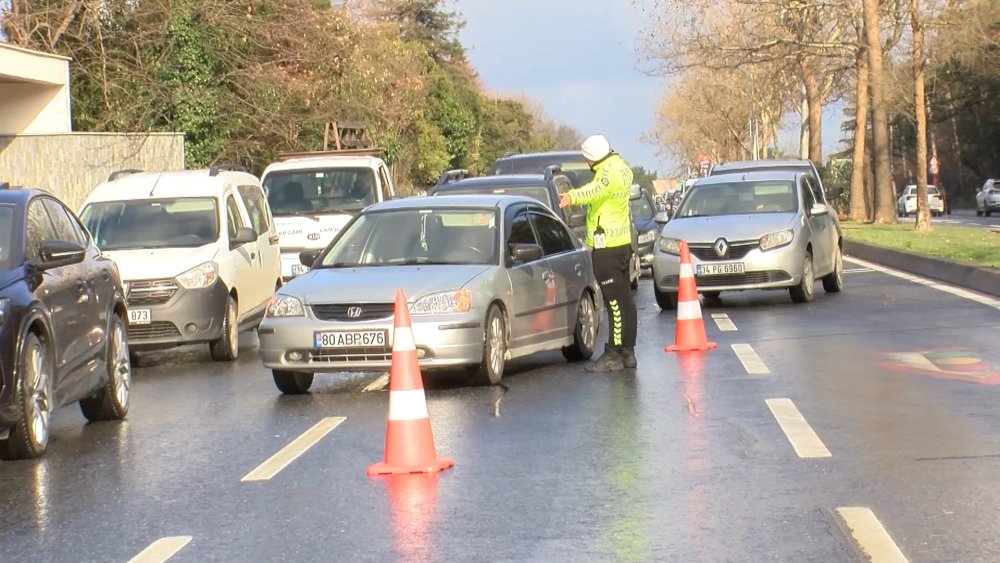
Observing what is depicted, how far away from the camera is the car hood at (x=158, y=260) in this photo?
49.6ft

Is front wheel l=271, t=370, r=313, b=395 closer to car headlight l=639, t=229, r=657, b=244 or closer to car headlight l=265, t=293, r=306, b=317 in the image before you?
car headlight l=265, t=293, r=306, b=317

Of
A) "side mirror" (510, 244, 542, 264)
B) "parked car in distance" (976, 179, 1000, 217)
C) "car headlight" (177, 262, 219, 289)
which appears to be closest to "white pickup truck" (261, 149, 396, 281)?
"car headlight" (177, 262, 219, 289)

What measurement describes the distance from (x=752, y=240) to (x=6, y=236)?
10771mm

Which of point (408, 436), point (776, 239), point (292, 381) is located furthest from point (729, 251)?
point (408, 436)

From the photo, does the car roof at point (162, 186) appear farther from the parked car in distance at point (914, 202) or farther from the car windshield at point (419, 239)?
the parked car in distance at point (914, 202)

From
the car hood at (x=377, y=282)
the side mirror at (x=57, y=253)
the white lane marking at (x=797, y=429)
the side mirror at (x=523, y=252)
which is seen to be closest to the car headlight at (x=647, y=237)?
the side mirror at (x=523, y=252)

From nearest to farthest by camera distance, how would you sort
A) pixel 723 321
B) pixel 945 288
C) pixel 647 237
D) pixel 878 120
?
pixel 723 321 < pixel 945 288 < pixel 647 237 < pixel 878 120

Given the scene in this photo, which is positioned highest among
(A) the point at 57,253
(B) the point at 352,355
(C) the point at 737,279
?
(A) the point at 57,253

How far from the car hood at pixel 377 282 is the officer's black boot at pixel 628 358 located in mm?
1385

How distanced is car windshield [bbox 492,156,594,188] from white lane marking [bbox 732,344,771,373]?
10.8 metres

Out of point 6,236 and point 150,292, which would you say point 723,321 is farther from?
point 6,236

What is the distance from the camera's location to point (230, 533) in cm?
710

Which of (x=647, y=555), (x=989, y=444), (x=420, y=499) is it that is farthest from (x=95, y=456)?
(x=989, y=444)

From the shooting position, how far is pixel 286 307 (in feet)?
39.8
